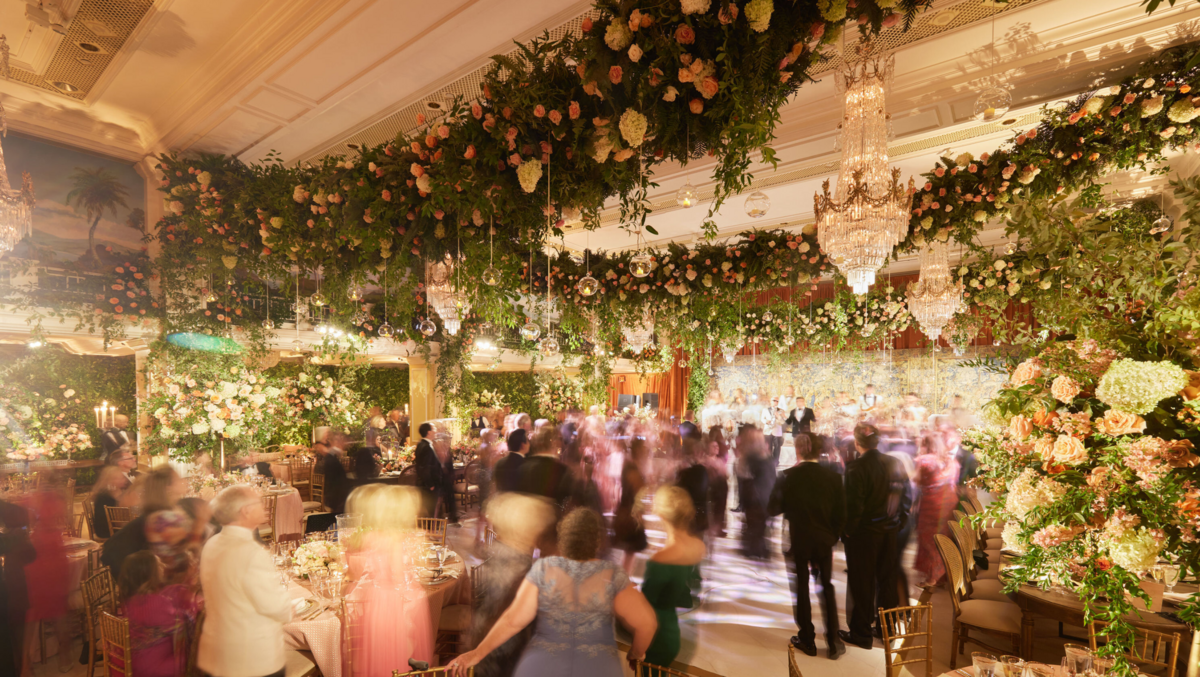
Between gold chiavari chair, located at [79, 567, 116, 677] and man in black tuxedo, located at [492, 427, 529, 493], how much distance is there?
2.80 metres

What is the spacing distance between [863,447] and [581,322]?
9.90 ft

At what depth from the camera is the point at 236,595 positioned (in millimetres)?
2438

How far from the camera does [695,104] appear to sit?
2.12 metres

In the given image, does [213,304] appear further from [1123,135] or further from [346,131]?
[1123,135]

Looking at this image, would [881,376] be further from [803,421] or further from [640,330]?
[640,330]

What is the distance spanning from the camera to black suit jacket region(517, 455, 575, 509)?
13.8 feet

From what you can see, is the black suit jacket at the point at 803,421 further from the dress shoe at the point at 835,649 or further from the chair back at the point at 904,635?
the chair back at the point at 904,635

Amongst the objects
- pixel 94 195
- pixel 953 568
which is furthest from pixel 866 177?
pixel 94 195

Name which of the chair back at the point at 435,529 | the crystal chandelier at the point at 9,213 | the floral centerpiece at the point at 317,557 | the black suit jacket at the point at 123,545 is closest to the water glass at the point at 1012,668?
the floral centerpiece at the point at 317,557

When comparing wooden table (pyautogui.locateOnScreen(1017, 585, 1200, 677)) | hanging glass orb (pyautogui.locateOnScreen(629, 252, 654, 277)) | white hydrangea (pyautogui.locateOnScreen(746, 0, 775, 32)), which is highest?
white hydrangea (pyautogui.locateOnScreen(746, 0, 775, 32))

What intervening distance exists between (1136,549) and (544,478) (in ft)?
11.4

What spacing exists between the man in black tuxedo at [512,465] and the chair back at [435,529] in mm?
603

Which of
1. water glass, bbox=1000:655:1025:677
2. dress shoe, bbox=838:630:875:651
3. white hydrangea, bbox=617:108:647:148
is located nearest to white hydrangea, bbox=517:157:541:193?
white hydrangea, bbox=617:108:647:148

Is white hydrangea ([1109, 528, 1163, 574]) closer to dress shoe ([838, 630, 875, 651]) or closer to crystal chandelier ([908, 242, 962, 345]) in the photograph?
dress shoe ([838, 630, 875, 651])
